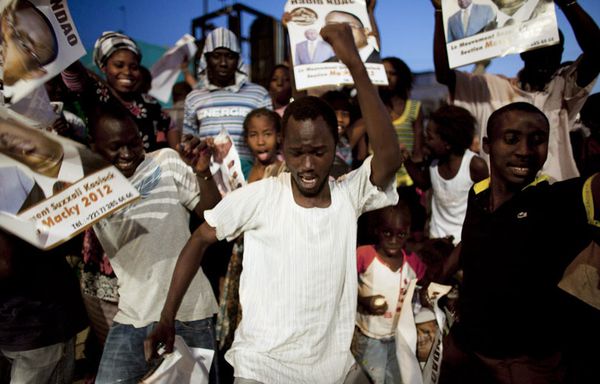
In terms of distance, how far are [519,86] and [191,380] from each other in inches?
127

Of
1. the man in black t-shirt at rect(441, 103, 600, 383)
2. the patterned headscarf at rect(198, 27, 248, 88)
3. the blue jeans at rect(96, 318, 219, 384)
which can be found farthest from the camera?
the patterned headscarf at rect(198, 27, 248, 88)

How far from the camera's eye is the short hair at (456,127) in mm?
3154

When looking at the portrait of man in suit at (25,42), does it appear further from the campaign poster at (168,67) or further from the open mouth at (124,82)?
the campaign poster at (168,67)

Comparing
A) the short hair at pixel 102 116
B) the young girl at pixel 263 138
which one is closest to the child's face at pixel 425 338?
the young girl at pixel 263 138

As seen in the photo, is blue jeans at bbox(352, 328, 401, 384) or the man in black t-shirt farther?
blue jeans at bbox(352, 328, 401, 384)

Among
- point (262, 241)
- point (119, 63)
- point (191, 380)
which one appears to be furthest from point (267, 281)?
point (119, 63)

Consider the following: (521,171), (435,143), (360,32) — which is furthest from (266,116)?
(521,171)

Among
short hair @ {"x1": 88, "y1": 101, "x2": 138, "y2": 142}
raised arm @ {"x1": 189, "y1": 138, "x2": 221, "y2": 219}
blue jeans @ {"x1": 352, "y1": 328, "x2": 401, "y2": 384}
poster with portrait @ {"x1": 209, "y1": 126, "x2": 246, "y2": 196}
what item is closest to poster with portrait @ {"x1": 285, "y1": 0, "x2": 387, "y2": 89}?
poster with portrait @ {"x1": 209, "y1": 126, "x2": 246, "y2": 196}

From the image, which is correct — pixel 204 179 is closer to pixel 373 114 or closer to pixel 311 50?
pixel 373 114

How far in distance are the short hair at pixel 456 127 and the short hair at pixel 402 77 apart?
3.30 ft

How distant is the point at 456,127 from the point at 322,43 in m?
1.25

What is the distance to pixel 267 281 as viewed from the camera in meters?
1.78

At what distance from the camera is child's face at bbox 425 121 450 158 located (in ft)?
10.7

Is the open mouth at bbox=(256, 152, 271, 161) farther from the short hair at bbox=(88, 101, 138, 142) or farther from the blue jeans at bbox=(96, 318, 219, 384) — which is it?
the blue jeans at bbox=(96, 318, 219, 384)
